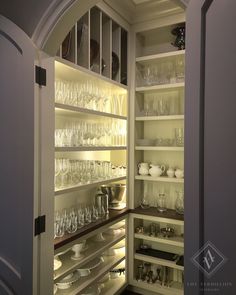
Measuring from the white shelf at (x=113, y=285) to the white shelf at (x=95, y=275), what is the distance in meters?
0.24

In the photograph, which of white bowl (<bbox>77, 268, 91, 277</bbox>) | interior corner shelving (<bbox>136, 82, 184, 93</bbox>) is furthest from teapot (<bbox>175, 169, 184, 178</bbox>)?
white bowl (<bbox>77, 268, 91, 277</bbox>)

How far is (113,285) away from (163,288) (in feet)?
1.67

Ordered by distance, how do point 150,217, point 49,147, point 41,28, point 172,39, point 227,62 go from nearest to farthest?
point 227,62 < point 41,28 < point 49,147 < point 150,217 < point 172,39

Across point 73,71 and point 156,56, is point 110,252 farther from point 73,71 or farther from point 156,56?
point 156,56

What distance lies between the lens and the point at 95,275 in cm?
225

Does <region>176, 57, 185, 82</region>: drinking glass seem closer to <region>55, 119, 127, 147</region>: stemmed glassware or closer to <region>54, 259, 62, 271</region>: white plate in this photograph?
<region>55, 119, 127, 147</region>: stemmed glassware

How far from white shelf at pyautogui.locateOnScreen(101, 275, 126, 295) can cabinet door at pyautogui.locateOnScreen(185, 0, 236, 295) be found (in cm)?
196

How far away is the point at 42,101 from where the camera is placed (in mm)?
1396

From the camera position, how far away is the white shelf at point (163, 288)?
2502 mm

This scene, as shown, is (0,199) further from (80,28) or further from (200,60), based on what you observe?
(80,28)

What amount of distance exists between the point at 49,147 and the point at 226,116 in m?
1.01

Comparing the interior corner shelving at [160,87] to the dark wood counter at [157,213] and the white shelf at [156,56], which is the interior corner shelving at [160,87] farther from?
the dark wood counter at [157,213]

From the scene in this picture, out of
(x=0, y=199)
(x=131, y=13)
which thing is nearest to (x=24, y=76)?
(x=0, y=199)

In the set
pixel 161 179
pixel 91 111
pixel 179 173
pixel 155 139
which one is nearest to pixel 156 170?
pixel 161 179
